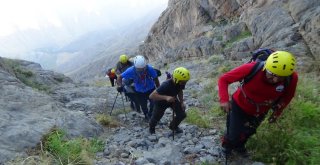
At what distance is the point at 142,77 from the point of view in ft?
43.9

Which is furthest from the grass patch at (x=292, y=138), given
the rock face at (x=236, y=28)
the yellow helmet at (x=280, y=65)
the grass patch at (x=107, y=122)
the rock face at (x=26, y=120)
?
the rock face at (x=236, y=28)

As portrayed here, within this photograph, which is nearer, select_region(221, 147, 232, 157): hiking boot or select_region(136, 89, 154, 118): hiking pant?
select_region(221, 147, 232, 157): hiking boot

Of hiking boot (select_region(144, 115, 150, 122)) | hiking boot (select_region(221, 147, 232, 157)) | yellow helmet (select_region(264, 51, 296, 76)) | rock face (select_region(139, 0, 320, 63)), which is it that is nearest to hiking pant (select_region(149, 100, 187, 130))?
hiking boot (select_region(144, 115, 150, 122))

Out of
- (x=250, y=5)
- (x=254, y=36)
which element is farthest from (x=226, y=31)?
(x=254, y=36)

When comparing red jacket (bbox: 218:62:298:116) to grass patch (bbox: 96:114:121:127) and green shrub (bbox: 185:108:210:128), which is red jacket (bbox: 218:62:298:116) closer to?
green shrub (bbox: 185:108:210:128)

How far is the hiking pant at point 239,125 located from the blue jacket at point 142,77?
5183 millimetres

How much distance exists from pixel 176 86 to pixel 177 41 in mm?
48418

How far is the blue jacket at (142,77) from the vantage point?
523 inches

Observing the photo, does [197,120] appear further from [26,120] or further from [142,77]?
[26,120]

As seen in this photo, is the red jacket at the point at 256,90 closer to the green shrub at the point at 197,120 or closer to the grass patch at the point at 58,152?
the grass patch at the point at 58,152

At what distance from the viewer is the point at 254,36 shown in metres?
28.6

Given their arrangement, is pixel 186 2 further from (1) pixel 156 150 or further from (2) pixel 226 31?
(1) pixel 156 150

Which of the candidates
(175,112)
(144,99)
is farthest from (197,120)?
(144,99)

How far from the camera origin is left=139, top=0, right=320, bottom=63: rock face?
70.4 feet
